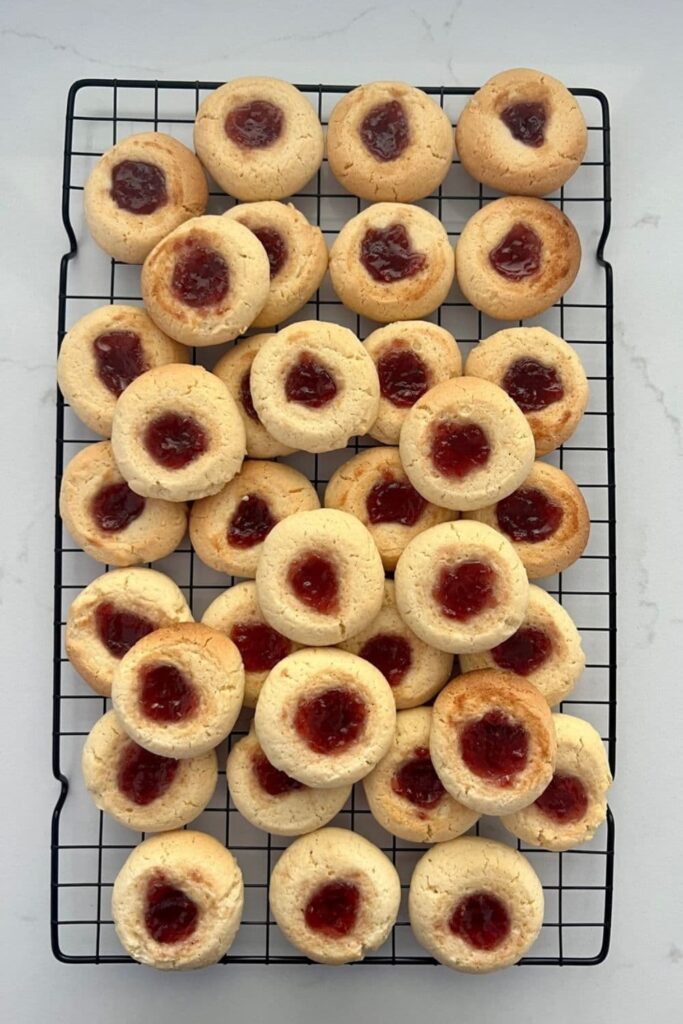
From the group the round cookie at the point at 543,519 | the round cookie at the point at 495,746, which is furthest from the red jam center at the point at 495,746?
the round cookie at the point at 543,519

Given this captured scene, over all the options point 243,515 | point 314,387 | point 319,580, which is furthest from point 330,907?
point 314,387

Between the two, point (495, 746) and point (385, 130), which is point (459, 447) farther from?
point (385, 130)

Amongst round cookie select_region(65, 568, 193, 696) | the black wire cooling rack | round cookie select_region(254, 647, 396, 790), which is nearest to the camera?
round cookie select_region(254, 647, 396, 790)

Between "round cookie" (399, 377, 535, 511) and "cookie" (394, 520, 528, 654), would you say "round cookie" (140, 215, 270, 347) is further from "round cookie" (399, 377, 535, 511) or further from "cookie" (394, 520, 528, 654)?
"cookie" (394, 520, 528, 654)

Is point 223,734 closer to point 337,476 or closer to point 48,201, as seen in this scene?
point 337,476

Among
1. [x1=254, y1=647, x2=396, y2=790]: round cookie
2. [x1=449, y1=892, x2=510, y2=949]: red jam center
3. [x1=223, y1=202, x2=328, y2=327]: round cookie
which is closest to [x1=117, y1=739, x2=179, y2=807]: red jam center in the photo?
[x1=254, y1=647, x2=396, y2=790]: round cookie

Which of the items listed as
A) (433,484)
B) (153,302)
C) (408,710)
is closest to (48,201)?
(153,302)

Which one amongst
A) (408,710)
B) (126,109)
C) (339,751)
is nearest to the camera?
(339,751)

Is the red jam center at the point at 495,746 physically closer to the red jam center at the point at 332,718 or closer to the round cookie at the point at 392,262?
Result: the red jam center at the point at 332,718
